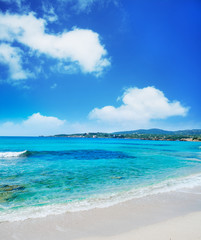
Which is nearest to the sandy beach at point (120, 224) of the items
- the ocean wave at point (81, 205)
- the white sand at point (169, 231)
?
the white sand at point (169, 231)

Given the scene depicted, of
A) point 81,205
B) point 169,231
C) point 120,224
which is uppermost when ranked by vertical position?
point 169,231

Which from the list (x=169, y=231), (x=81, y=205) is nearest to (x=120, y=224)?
(x=169, y=231)

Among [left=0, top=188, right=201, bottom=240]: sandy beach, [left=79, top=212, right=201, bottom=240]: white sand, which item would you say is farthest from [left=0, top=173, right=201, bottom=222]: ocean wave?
[left=79, top=212, right=201, bottom=240]: white sand

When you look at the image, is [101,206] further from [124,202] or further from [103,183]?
[103,183]

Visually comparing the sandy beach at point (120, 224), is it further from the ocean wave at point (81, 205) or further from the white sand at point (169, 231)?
the ocean wave at point (81, 205)

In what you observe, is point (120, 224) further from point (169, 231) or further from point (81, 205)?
point (81, 205)

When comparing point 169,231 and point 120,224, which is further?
point 120,224

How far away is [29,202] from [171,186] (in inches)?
428

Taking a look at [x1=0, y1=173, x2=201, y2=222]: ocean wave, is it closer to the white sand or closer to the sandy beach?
the sandy beach

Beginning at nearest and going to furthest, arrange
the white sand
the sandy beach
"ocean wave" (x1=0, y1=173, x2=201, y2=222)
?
the white sand, the sandy beach, "ocean wave" (x1=0, y1=173, x2=201, y2=222)

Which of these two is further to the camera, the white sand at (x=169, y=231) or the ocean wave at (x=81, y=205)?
the ocean wave at (x=81, y=205)

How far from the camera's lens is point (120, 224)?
6.53 meters

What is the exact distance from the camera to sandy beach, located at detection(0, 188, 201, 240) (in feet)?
18.6

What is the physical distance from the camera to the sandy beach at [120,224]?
5.66 metres
